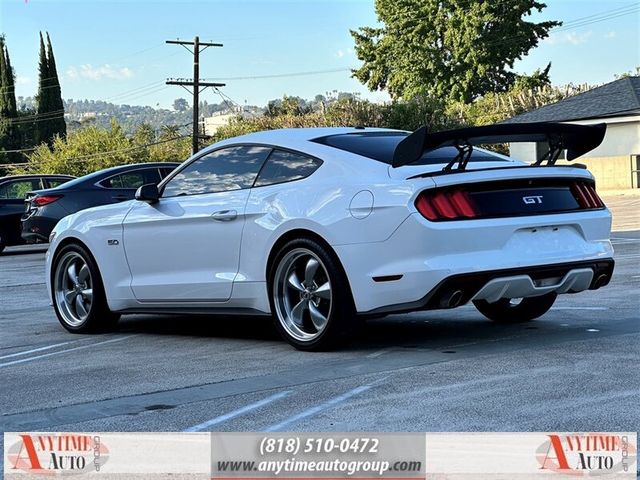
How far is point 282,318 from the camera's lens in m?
7.74

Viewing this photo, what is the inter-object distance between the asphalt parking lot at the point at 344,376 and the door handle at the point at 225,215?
0.91 meters

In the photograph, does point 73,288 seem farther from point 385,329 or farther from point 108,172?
point 108,172

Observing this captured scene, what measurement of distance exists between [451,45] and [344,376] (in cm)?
7130

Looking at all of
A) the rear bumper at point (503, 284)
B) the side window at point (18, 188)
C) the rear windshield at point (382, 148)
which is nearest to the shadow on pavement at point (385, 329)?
the rear bumper at point (503, 284)

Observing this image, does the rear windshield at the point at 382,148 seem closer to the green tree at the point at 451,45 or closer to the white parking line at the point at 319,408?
the white parking line at the point at 319,408

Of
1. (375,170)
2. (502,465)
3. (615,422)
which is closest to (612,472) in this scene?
(502,465)

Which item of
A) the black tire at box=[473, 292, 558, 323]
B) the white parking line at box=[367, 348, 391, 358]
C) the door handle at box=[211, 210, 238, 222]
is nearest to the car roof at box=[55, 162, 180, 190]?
the door handle at box=[211, 210, 238, 222]

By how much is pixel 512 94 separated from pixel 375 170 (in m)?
56.6

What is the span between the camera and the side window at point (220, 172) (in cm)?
824

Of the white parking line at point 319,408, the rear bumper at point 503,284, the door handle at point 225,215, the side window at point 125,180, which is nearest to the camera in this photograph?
the white parking line at point 319,408

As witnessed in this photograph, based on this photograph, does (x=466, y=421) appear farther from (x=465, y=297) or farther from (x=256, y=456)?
(x=465, y=297)

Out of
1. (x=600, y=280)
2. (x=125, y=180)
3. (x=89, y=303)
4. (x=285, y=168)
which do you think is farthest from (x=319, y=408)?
(x=125, y=180)

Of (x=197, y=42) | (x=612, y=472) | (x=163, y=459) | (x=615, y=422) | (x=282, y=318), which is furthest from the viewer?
(x=197, y=42)

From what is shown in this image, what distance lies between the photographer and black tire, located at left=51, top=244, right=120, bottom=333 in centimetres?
923
